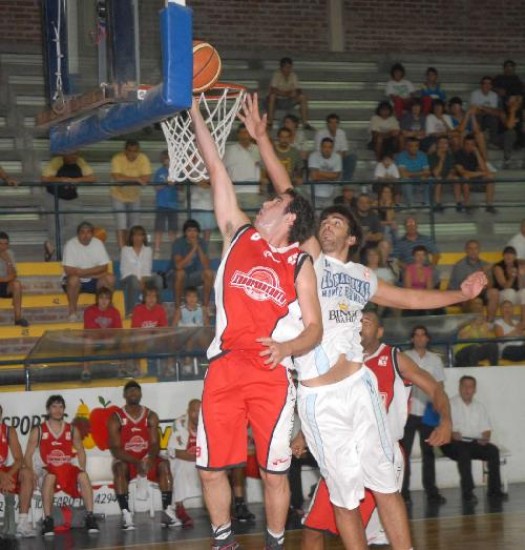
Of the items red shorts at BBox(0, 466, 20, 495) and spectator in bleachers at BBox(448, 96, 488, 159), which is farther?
spectator in bleachers at BBox(448, 96, 488, 159)

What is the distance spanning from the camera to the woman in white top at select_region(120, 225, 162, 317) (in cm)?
1385

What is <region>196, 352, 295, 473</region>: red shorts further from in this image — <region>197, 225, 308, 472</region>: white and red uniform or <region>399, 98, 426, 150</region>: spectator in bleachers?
<region>399, 98, 426, 150</region>: spectator in bleachers

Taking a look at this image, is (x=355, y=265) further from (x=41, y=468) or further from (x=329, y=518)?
(x=41, y=468)

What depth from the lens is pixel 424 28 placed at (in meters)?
19.9

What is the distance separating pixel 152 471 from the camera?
1184 centimetres

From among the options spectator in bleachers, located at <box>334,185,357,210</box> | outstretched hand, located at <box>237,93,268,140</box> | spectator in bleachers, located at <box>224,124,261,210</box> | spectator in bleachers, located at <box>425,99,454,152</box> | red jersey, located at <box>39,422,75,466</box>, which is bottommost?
red jersey, located at <box>39,422,75,466</box>

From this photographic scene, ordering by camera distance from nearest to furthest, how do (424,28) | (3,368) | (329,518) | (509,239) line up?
(329,518), (3,368), (509,239), (424,28)

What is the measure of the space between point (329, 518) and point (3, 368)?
22.8 ft

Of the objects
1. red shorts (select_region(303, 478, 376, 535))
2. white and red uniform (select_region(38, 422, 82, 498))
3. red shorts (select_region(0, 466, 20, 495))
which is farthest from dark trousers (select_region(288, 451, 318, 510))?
red shorts (select_region(303, 478, 376, 535))

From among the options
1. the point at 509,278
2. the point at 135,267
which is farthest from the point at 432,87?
the point at 135,267

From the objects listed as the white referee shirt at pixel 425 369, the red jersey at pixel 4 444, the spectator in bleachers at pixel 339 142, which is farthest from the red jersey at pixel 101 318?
the spectator in bleachers at pixel 339 142

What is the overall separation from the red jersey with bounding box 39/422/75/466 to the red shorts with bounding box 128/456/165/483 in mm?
674

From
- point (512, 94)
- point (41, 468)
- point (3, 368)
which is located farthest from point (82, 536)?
point (512, 94)

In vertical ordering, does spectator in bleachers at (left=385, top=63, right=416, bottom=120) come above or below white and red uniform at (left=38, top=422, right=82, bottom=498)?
above
